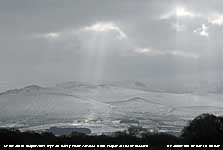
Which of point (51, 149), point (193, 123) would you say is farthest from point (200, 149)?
point (193, 123)

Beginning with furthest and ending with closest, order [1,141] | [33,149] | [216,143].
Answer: [1,141] < [216,143] < [33,149]

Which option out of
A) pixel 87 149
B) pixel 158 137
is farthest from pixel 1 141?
pixel 158 137

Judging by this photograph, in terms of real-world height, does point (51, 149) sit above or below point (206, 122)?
below

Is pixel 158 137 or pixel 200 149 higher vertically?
pixel 158 137

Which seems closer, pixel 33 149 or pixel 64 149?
pixel 33 149

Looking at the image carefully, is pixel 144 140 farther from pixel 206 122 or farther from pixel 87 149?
pixel 87 149

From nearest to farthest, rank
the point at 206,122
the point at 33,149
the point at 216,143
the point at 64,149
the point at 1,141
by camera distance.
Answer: the point at 33,149, the point at 64,149, the point at 216,143, the point at 1,141, the point at 206,122

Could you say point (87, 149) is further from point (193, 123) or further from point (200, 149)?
point (193, 123)

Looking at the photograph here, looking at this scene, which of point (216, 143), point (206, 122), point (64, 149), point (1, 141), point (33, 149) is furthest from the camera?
point (206, 122)
